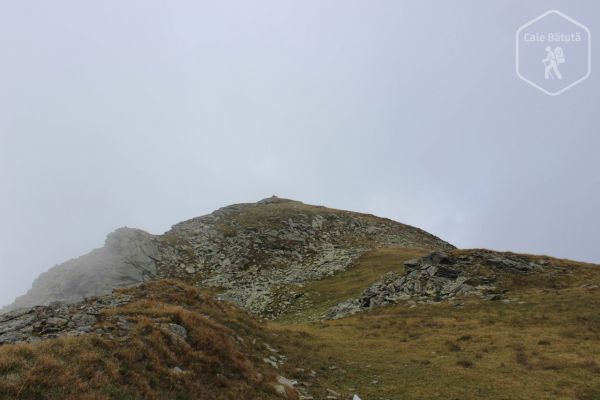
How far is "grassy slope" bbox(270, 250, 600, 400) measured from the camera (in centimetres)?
1886

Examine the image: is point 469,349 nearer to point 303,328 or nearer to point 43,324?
point 303,328

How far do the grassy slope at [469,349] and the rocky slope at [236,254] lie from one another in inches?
855

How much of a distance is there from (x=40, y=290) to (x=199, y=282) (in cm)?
2103

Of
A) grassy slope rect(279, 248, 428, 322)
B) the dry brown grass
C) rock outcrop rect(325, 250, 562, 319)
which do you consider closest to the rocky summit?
the dry brown grass

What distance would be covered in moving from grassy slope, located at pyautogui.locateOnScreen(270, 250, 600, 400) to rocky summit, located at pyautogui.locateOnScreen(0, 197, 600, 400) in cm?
13

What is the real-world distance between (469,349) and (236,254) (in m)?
45.6

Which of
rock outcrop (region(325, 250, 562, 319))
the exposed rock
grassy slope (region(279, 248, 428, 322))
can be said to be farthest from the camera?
grassy slope (region(279, 248, 428, 322))

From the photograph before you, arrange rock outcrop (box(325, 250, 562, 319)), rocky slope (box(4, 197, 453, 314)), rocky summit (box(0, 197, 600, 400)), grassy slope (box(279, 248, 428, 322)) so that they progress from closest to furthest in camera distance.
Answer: rocky summit (box(0, 197, 600, 400)), rock outcrop (box(325, 250, 562, 319)), grassy slope (box(279, 248, 428, 322)), rocky slope (box(4, 197, 453, 314))

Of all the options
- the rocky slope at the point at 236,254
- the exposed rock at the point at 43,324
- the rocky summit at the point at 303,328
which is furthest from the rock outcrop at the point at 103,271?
the exposed rock at the point at 43,324

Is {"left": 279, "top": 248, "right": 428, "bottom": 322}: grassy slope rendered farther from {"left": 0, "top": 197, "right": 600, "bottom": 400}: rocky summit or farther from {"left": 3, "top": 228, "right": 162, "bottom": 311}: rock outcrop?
{"left": 3, "top": 228, "right": 162, "bottom": 311}: rock outcrop

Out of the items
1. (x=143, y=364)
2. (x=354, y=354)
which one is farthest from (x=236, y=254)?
(x=143, y=364)

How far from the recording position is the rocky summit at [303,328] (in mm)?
13664

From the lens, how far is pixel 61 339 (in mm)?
13422

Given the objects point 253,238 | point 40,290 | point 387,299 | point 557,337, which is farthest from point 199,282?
point 557,337
